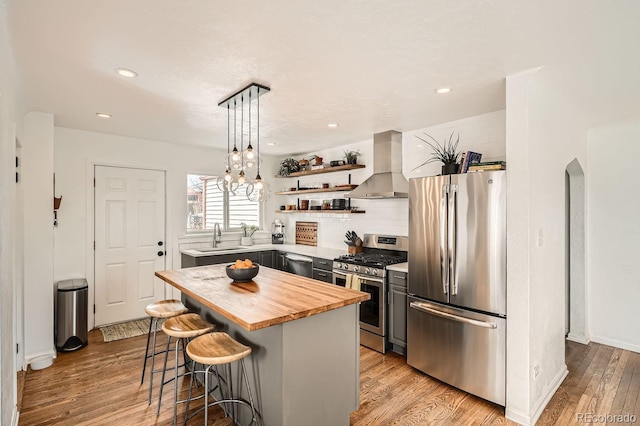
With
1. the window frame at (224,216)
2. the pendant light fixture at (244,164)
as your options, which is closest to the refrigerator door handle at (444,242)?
the pendant light fixture at (244,164)

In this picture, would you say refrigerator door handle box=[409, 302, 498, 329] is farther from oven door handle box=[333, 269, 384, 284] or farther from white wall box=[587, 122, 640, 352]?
white wall box=[587, 122, 640, 352]

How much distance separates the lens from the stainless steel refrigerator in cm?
261

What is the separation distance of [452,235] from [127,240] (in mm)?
4259

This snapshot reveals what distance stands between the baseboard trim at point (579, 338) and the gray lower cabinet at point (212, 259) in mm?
4337

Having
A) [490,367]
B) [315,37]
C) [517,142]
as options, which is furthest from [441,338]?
[315,37]

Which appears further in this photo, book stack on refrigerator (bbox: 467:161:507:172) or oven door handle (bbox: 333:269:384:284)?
oven door handle (bbox: 333:269:384:284)

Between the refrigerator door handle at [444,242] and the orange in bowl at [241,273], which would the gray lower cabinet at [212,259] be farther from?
the refrigerator door handle at [444,242]

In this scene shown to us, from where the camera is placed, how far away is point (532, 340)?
2.47 m

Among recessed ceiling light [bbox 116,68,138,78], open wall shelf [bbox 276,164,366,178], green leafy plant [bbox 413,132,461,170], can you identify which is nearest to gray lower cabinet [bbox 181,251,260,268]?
open wall shelf [bbox 276,164,366,178]

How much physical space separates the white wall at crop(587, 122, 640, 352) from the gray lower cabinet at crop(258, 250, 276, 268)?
4294 mm

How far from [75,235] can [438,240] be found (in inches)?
173

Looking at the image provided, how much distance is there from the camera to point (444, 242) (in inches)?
115

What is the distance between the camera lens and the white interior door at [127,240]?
444 cm

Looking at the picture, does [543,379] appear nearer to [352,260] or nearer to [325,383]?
[325,383]
